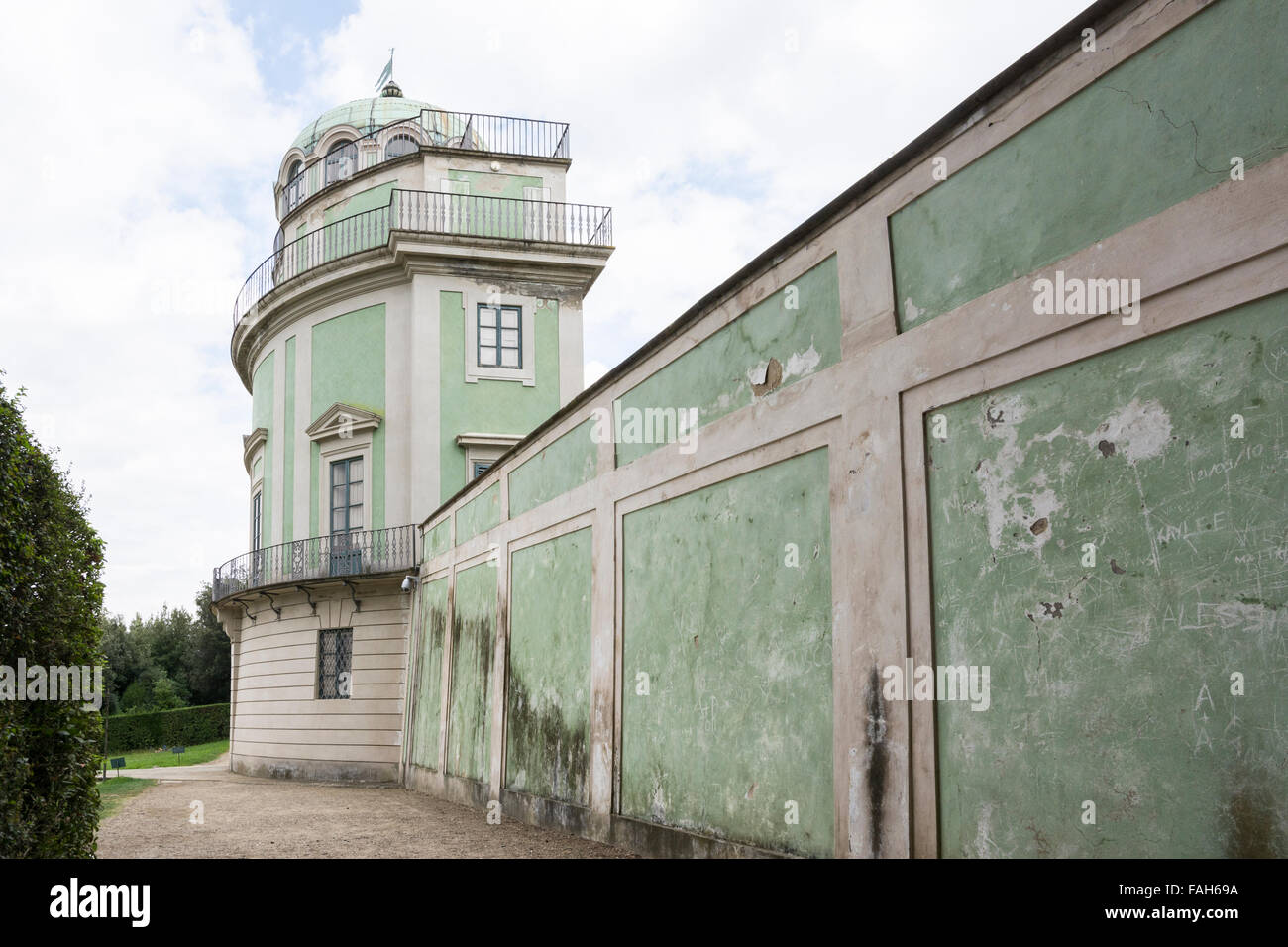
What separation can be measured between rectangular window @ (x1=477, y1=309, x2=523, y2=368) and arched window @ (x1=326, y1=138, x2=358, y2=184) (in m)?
6.74

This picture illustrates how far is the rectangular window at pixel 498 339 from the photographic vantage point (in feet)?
72.0

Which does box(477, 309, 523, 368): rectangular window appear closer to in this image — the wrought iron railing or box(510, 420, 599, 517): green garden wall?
the wrought iron railing

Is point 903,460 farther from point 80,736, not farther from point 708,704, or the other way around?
point 80,736

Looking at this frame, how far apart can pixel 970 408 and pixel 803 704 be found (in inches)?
88.7

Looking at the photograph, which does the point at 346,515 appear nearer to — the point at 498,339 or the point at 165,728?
the point at 498,339

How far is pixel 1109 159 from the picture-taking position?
15.3 feet

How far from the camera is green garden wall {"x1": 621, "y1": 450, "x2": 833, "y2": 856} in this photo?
6.54 metres

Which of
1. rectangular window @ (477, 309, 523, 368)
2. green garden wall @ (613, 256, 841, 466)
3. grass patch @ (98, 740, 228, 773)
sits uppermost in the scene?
rectangular window @ (477, 309, 523, 368)

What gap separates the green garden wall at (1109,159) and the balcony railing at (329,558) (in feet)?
49.8

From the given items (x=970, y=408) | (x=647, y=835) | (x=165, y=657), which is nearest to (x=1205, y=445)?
(x=970, y=408)

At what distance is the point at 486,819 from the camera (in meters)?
12.3

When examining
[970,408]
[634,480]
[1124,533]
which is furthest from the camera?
[634,480]

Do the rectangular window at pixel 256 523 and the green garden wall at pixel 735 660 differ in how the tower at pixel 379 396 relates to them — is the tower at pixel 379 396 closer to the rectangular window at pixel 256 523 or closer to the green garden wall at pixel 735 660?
the rectangular window at pixel 256 523

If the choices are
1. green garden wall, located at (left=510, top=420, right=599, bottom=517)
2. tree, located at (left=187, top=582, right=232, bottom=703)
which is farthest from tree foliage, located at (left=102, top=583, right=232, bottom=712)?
green garden wall, located at (left=510, top=420, right=599, bottom=517)
